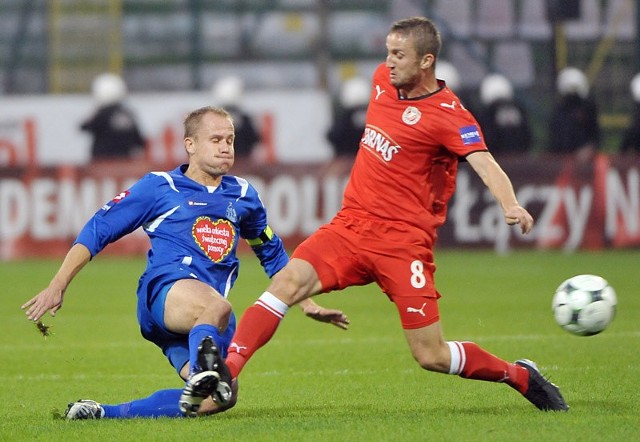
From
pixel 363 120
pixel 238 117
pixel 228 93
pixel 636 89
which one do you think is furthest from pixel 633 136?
pixel 228 93

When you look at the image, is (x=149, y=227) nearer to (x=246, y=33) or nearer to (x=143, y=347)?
(x=143, y=347)

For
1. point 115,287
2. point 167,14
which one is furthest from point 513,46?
point 115,287

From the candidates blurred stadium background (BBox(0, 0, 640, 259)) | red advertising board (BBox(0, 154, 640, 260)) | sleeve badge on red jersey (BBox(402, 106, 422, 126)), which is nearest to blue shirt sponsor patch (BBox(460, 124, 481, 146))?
sleeve badge on red jersey (BBox(402, 106, 422, 126))

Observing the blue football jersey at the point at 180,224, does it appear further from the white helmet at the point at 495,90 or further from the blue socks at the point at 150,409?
the white helmet at the point at 495,90

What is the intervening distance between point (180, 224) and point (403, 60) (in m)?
1.39

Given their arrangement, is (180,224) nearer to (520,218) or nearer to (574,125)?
(520,218)

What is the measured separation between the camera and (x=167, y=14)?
22594 millimetres

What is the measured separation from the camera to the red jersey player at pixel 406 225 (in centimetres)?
646

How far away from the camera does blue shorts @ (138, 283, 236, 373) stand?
658cm

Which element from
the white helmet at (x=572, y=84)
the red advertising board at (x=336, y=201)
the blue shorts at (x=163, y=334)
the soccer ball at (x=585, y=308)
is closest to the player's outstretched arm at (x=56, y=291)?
the blue shorts at (x=163, y=334)

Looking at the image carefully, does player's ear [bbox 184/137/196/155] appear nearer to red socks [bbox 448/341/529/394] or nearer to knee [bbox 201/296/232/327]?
knee [bbox 201/296/232/327]

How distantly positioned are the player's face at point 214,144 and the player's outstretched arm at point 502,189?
1.24 meters

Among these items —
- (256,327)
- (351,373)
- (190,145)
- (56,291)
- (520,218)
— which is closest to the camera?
(520,218)

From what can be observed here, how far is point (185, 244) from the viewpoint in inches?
265
